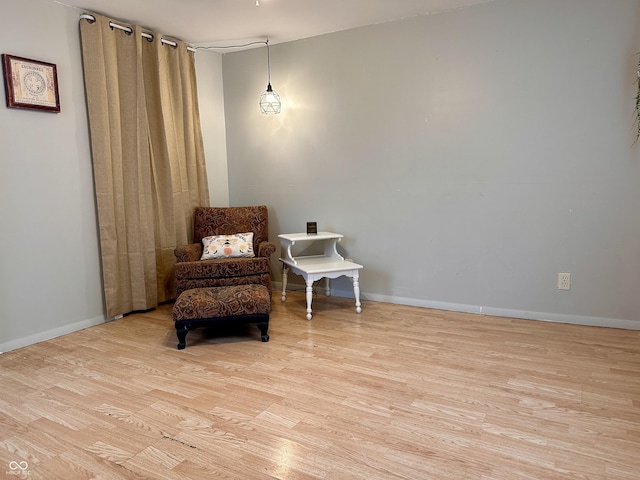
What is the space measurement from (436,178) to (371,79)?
1.05 m

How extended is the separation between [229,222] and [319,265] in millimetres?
1048

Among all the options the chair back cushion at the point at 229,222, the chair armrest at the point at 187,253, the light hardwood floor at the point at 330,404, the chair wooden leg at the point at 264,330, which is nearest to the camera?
the light hardwood floor at the point at 330,404

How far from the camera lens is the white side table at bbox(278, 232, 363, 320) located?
11.4ft

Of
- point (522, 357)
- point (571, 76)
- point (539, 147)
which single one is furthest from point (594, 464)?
point (571, 76)

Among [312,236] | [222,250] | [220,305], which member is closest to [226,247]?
[222,250]

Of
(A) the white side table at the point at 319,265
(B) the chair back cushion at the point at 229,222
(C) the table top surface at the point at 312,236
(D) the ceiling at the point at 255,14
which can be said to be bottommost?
(A) the white side table at the point at 319,265

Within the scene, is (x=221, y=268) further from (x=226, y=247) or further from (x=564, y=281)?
(x=564, y=281)

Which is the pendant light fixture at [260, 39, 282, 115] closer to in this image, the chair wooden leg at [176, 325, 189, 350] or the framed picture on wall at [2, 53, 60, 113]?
the framed picture on wall at [2, 53, 60, 113]

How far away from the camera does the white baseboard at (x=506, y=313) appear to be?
311 cm

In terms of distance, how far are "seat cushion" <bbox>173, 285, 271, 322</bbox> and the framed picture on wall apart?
1.68m

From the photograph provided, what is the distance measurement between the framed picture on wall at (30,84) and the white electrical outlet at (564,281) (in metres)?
3.90

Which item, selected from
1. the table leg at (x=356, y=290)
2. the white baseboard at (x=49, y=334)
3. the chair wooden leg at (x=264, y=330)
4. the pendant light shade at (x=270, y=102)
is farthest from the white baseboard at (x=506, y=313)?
the white baseboard at (x=49, y=334)

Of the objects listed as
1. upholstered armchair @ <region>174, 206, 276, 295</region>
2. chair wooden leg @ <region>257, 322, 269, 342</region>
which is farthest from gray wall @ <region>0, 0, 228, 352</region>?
chair wooden leg @ <region>257, 322, 269, 342</region>

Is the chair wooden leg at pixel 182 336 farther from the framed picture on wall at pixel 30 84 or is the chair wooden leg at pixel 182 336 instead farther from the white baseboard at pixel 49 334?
the framed picture on wall at pixel 30 84
